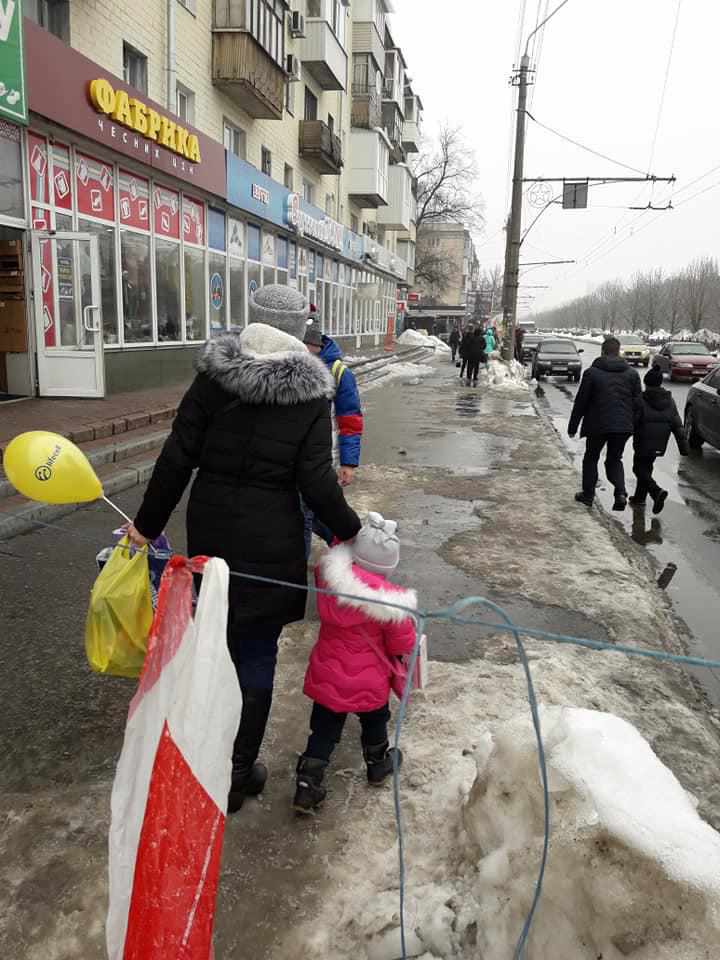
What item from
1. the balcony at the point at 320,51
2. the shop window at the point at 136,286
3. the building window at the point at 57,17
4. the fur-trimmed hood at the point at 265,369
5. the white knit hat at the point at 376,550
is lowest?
the white knit hat at the point at 376,550

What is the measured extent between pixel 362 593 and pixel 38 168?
1033cm

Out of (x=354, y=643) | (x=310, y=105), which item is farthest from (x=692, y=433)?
(x=310, y=105)

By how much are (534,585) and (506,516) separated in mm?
1909

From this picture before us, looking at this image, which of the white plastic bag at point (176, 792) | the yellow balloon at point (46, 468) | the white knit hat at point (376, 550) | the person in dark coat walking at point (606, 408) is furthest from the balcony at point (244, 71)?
the white plastic bag at point (176, 792)

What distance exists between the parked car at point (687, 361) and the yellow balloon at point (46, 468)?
80.0 ft

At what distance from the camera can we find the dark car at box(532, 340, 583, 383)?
2575cm

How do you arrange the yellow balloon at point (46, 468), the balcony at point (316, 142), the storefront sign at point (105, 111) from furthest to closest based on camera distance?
the balcony at point (316, 142)
the storefront sign at point (105, 111)
the yellow balloon at point (46, 468)

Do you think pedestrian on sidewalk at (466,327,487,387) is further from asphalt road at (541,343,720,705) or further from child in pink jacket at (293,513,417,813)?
child in pink jacket at (293,513,417,813)

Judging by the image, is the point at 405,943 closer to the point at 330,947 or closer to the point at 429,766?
the point at 330,947

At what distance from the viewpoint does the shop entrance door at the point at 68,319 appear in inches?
412

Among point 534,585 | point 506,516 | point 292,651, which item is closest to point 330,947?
point 292,651

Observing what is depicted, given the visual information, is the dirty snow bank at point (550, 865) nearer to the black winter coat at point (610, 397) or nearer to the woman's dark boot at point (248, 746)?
the woman's dark boot at point (248, 746)

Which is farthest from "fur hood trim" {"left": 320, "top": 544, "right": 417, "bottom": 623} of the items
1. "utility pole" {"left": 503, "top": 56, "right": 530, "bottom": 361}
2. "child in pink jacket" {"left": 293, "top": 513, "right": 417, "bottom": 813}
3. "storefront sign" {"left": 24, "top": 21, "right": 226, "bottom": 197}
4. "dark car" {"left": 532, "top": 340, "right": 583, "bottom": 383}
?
"dark car" {"left": 532, "top": 340, "right": 583, "bottom": 383}

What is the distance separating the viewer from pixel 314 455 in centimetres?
242
